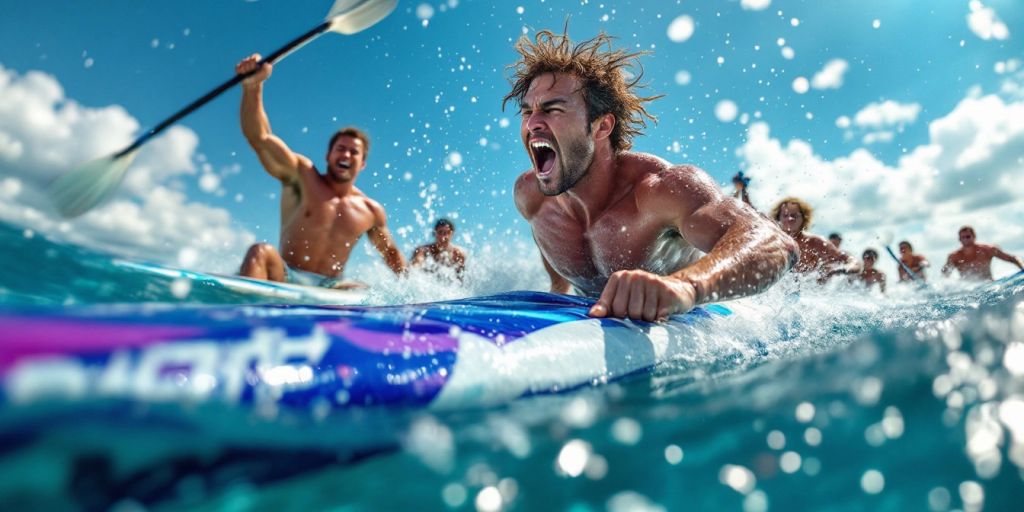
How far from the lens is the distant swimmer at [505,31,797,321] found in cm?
207

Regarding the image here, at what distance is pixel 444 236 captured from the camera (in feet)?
26.1

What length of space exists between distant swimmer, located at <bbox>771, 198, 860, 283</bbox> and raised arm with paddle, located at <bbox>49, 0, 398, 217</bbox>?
4797 mm

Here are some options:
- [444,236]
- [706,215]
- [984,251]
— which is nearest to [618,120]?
[706,215]

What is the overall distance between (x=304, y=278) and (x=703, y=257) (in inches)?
148

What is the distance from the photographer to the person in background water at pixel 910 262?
10.6 metres

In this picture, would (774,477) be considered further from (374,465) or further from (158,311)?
(158,311)

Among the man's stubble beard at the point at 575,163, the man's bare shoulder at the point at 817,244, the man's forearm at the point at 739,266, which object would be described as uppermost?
the man's bare shoulder at the point at 817,244

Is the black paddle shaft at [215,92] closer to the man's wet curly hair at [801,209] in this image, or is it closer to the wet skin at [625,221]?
the wet skin at [625,221]

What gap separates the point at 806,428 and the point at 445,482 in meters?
0.47

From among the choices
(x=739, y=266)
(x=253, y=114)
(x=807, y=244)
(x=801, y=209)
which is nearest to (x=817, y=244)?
(x=807, y=244)

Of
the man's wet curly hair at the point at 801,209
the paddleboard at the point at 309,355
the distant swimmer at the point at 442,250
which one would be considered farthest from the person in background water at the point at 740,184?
the paddleboard at the point at 309,355

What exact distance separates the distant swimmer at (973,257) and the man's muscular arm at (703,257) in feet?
33.5

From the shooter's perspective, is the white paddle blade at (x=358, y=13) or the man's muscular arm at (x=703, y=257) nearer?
the man's muscular arm at (x=703, y=257)

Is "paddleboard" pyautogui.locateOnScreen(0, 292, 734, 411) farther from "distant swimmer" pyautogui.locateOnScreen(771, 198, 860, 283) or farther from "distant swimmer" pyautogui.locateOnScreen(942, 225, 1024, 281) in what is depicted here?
"distant swimmer" pyautogui.locateOnScreen(942, 225, 1024, 281)
